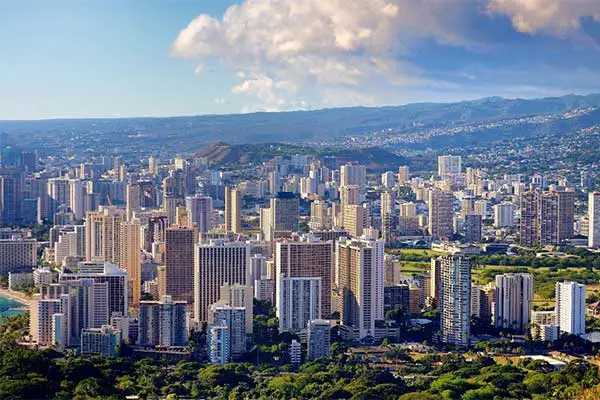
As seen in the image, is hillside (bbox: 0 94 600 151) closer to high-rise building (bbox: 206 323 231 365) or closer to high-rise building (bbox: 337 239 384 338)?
high-rise building (bbox: 337 239 384 338)

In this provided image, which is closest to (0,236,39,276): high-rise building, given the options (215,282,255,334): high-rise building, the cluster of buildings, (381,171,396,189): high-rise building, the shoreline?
the cluster of buildings

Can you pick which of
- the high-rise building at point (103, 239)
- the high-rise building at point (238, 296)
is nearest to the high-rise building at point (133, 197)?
the high-rise building at point (103, 239)

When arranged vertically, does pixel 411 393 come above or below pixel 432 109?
below

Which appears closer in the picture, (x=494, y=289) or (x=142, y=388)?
(x=142, y=388)

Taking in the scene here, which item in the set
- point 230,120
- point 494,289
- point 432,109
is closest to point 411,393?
point 494,289

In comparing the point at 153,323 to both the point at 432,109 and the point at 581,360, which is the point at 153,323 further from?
the point at 432,109

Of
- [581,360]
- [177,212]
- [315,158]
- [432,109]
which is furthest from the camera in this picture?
[432,109]

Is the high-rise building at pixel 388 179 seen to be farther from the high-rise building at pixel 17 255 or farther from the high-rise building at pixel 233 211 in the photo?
the high-rise building at pixel 17 255
